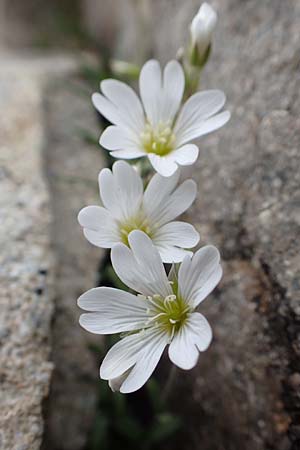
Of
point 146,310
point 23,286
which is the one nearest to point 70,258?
point 23,286

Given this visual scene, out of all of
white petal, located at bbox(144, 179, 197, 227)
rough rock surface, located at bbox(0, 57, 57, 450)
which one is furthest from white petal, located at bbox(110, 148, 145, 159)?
rough rock surface, located at bbox(0, 57, 57, 450)

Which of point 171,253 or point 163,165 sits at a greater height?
point 163,165

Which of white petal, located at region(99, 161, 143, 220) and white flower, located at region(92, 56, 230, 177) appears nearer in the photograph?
white petal, located at region(99, 161, 143, 220)

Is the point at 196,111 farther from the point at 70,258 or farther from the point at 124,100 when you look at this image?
the point at 70,258

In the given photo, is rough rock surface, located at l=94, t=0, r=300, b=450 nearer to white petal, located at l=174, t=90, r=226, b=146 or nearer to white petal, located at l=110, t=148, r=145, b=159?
white petal, located at l=174, t=90, r=226, b=146

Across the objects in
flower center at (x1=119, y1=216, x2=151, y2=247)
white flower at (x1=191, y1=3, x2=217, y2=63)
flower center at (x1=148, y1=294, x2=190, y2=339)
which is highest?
white flower at (x1=191, y1=3, x2=217, y2=63)

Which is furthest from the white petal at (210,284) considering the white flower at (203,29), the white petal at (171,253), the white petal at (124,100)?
the white flower at (203,29)
